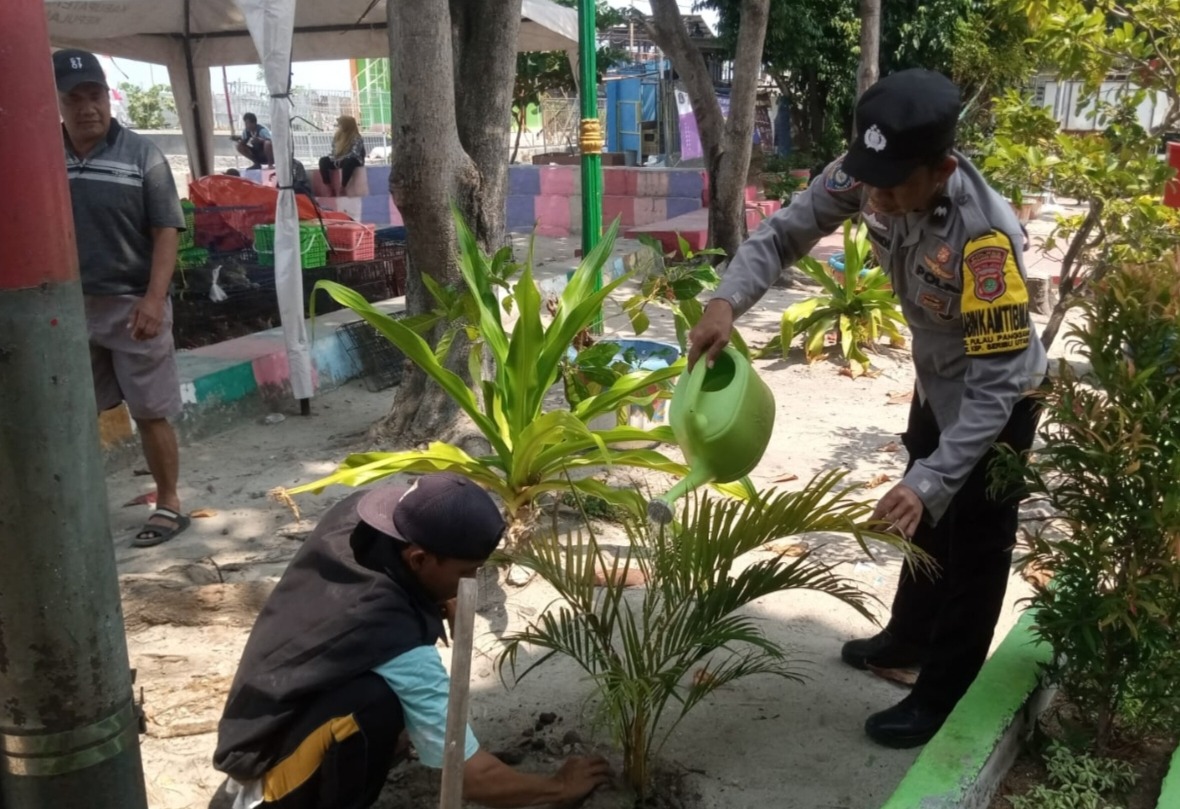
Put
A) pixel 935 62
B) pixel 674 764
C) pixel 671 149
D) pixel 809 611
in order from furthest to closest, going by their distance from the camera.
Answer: pixel 671 149 < pixel 935 62 < pixel 809 611 < pixel 674 764

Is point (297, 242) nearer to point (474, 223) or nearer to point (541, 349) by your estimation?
point (474, 223)

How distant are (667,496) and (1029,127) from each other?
3.05 meters

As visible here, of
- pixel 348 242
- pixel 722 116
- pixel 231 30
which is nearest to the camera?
pixel 348 242

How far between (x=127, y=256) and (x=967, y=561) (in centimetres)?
312

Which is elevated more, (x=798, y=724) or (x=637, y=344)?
(x=637, y=344)

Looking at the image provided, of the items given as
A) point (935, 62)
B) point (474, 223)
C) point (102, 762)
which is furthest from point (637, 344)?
point (935, 62)

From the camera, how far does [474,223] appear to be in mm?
4645

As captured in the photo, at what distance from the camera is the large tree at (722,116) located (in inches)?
335

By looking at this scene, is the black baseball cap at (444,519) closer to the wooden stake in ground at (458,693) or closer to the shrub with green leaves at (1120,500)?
the wooden stake in ground at (458,693)

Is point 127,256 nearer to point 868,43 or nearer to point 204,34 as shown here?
point 204,34

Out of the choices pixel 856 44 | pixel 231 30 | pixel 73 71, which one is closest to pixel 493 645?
pixel 73 71

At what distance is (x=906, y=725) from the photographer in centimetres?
265

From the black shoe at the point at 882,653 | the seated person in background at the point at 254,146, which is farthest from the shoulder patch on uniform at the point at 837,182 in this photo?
the seated person in background at the point at 254,146

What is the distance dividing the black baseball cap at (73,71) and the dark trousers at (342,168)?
8.42 m
